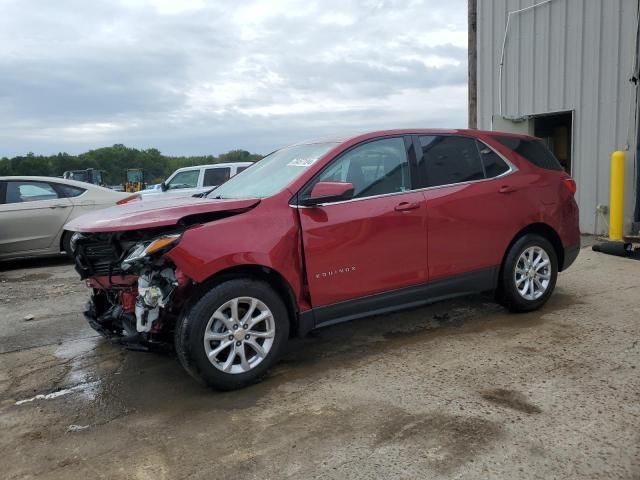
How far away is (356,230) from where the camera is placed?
4055 millimetres

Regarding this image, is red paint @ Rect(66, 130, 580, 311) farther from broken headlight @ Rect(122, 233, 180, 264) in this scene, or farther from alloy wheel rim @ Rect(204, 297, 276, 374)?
alloy wheel rim @ Rect(204, 297, 276, 374)

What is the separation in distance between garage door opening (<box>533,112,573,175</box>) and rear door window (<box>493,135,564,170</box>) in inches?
254

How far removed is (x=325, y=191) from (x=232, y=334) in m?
1.17

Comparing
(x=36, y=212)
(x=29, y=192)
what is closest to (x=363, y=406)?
(x=36, y=212)

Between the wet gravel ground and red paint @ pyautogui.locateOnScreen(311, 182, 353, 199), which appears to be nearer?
the wet gravel ground

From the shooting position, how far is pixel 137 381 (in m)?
4.01

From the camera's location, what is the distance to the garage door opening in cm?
1138

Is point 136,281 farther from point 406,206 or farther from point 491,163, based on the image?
point 491,163

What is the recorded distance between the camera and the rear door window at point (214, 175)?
1273 cm

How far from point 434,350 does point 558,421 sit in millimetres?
1324

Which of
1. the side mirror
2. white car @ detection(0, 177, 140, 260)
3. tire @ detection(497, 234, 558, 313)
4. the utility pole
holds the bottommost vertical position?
tire @ detection(497, 234, 558, 313)

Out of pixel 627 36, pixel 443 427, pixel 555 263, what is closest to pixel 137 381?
pixel 443 427

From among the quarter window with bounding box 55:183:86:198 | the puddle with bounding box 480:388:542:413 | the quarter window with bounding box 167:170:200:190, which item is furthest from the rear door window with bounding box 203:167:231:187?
the puddle with bounding box 480:388:542:413

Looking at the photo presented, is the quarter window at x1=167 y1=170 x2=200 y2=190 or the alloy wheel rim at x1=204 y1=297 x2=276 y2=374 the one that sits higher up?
the quarter window at x1=167 y1=170 x2=200 y2=190
